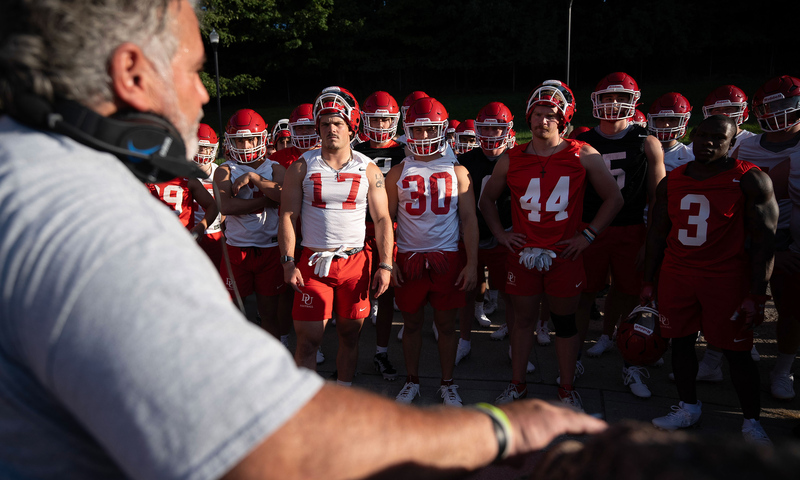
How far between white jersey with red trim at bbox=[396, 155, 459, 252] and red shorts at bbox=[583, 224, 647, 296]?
1563 millimetres

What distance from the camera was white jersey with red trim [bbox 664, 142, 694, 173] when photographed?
6.20 metres

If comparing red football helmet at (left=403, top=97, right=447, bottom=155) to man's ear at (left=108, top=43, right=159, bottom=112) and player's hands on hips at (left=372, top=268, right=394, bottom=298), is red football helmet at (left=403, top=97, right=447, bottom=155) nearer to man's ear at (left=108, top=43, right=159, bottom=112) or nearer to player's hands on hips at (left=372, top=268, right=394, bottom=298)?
player's hands on hips at (left=372, top=268, right=394, bottom=298)

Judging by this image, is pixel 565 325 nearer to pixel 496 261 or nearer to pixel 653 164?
pixel 496 261

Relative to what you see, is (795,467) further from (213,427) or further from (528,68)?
(528,68)

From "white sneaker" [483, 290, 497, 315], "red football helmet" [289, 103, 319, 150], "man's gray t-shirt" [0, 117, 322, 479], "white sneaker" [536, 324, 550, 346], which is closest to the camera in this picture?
"man's gray t-shirt" [0, 117, 322, 479]

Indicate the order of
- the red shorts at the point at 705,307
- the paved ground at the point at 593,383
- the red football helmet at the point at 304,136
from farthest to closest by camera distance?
1. the red football helmet at the point at 304,136
2. the paved ground at the point at 593,383
3. the red shorts at the point at 705,307

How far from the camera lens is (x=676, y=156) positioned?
6289mm

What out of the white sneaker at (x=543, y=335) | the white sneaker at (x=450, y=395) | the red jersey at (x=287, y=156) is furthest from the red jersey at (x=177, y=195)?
the white sneaker at (x=543, y=335)

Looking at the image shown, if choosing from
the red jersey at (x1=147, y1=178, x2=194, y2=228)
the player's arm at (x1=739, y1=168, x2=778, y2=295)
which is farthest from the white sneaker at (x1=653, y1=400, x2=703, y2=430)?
the red jersey at (x1=147, y1=178, x2=194, y2=228)

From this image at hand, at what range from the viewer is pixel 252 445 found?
2.35 ft

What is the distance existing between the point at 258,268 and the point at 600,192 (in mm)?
3427

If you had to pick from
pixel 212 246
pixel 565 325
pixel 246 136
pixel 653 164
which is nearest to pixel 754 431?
pixel 565 325

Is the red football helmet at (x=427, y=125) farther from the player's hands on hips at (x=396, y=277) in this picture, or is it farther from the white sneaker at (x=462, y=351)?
the white sneaker at (x=462, y=351)

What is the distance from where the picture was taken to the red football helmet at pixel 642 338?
162 inches
